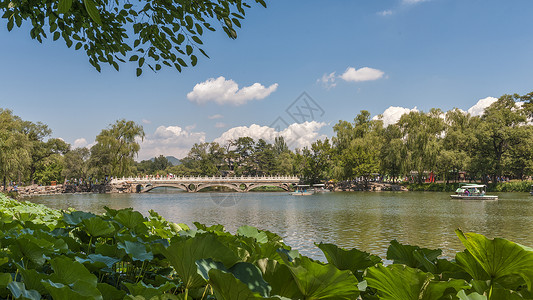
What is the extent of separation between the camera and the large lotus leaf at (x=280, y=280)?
0.81 metres

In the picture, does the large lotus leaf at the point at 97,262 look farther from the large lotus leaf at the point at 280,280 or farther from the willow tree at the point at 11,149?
the willow tree at the point at 11,149

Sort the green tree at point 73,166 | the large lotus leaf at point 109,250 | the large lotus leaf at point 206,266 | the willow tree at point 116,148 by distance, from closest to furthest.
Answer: the large lotus leaf at point 206,266 < the large lotus leaf at point 109,250 < the willow tree at point 116,148 < the green tree at point 73,166

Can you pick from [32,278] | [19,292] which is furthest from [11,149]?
[19,292]

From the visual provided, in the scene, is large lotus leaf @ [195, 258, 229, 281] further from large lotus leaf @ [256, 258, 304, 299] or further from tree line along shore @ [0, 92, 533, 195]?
tree line along shore @ [0, 92, 533, 195]

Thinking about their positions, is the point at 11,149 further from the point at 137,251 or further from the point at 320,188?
the point at 137,251

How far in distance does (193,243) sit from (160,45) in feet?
13.2

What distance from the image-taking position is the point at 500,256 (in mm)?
915

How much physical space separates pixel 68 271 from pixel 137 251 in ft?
1.39

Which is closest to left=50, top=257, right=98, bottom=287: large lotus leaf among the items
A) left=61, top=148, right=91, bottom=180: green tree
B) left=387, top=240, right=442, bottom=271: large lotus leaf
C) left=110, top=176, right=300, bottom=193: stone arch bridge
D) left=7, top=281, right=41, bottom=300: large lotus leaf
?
left=7, top=281, right=41, bottom=300: large lotus leaf

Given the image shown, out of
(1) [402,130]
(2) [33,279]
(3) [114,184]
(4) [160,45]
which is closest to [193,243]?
(2) [33,279]

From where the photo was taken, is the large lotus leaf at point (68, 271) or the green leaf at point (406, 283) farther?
the large lotus leaf at point (68, 271)

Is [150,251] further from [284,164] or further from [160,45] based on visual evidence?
[284,164]

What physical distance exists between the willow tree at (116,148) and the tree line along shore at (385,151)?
0.11 metres

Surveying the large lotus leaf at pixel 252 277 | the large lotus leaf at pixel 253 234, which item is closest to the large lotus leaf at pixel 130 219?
the large lotus leaf at pixel 253 234
